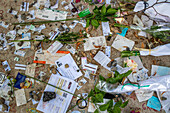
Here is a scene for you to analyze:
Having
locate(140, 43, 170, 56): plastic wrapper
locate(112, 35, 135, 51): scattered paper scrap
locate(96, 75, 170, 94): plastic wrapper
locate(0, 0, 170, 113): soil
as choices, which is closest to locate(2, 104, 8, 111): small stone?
locate(0, 0, 170, 113): soil

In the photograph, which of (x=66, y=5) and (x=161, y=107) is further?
(x=66, y=5)

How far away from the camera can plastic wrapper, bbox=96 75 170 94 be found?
143 cm

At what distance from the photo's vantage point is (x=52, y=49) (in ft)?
5.22

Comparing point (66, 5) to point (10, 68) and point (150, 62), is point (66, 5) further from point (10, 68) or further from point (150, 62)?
point (150, 62)

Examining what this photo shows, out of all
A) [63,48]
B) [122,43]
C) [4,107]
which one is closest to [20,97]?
[4,107]

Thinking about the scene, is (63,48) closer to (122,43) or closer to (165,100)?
(122,43)

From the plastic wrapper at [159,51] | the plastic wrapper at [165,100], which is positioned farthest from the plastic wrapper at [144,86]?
the plastic wrapper at [159,51]

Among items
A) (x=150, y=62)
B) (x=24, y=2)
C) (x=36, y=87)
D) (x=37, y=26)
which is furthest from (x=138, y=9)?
(x=36, y=87)

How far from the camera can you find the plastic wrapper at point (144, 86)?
1.43 meters

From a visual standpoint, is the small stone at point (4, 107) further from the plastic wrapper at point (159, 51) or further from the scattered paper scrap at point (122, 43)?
the plastic wrapper at point (159, 51)

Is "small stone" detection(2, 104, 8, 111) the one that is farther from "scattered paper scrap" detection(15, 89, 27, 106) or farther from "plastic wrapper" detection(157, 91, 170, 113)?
"plastic wrapper" detection(157, 91, 170, 113)

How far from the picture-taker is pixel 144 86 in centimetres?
144

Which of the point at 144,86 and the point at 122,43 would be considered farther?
the point at 122,43

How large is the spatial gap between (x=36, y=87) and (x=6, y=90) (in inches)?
14.1
